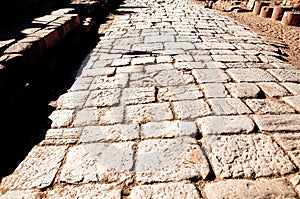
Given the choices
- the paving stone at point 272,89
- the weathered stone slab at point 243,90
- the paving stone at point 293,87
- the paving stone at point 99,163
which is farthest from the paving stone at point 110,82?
the paving stone at point 293,87

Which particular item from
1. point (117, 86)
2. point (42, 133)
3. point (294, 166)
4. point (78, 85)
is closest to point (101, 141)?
point (42, 133)

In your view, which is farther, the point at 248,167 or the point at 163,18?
the point at 163,18

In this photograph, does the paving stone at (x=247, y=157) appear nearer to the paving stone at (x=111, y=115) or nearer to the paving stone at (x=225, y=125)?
the paving stone at (x=225, y=125)

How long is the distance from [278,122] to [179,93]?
109 cm

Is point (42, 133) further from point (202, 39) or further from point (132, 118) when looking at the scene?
point (202, 39)

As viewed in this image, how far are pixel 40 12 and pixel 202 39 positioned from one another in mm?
3463

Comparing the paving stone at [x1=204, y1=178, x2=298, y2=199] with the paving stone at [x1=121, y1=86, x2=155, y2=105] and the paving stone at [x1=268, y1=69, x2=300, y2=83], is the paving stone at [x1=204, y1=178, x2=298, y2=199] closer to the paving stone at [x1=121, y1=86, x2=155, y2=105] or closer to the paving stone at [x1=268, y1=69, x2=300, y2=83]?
the paving stone at [x1=121, y1=86, x2=155, y2=105]

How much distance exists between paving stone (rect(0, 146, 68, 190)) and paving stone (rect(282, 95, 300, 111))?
2358 millimetres

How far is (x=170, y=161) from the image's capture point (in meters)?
1.81

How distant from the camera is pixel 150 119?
7.58ft

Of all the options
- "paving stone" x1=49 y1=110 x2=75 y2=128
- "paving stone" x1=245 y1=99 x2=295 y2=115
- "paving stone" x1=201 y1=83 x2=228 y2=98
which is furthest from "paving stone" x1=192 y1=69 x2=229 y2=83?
"paving stone" x1=49 y1=110 x2=75 y2=128

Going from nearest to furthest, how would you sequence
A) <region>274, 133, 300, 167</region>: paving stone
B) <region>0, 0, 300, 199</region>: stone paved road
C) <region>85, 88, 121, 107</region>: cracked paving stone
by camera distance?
<region>0, 0, 300, 199</region>: stone paved road → <region>274, 133, 300, 167</region>: paving stone → <region>85, 88, 121, 107</region>: cracked paving stone

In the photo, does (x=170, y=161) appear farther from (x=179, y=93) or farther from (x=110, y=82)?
(x=110, y=82)

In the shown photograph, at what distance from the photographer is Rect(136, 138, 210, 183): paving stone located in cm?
169
